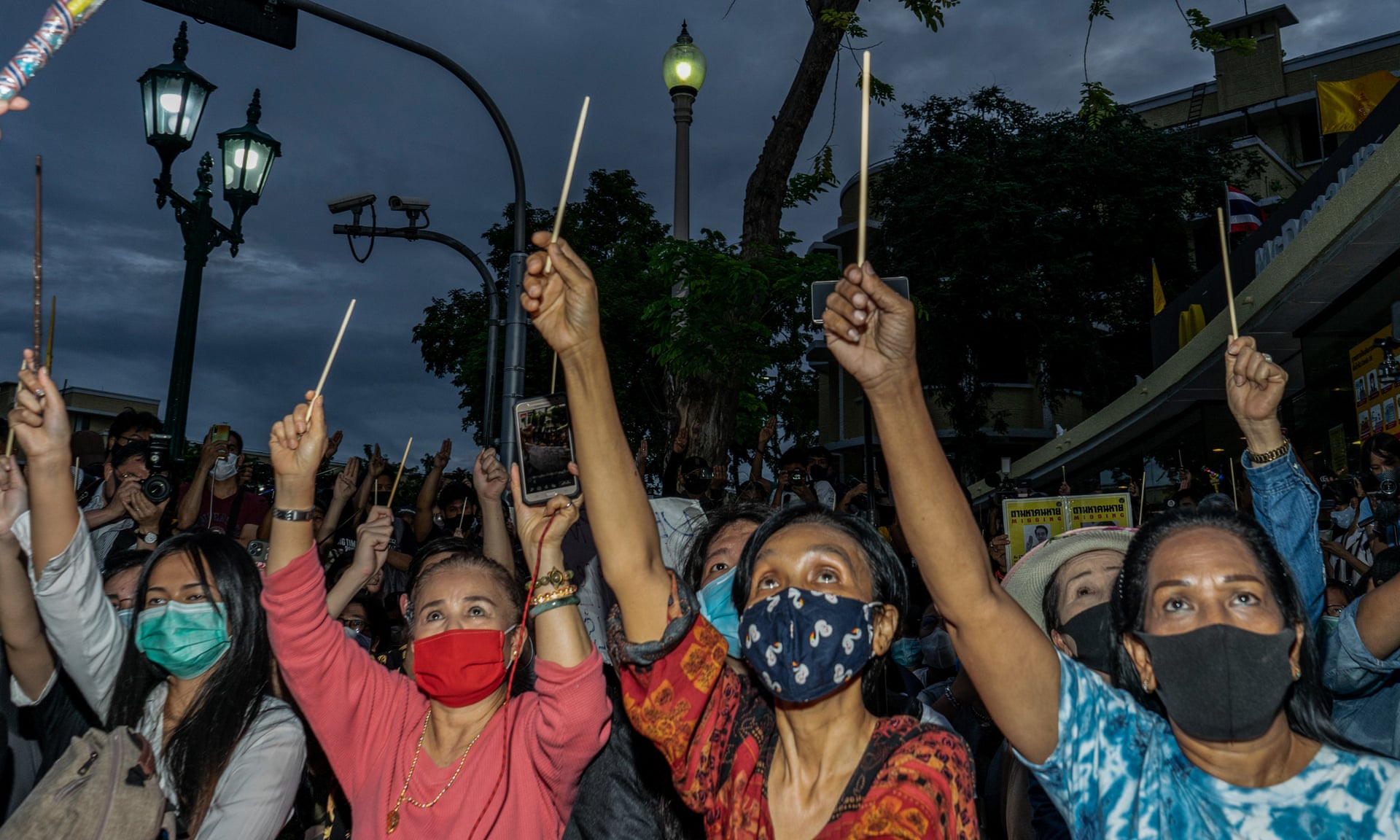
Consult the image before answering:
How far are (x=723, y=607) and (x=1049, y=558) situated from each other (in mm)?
1031

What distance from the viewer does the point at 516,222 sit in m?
8.48

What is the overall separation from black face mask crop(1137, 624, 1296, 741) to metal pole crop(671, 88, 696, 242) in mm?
6752

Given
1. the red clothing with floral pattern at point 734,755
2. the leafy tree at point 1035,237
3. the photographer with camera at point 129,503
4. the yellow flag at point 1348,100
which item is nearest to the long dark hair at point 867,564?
the red clothing with floral pattern at point 734,755

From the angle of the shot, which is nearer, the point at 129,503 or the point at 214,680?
the point at 214,680

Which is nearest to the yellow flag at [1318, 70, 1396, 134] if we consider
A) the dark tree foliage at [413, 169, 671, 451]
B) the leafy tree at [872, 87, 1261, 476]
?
the leafy tree at [872, 87, 1261, 476]

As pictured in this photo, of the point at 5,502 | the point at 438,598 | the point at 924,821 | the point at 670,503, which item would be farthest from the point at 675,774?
the point at 5,502

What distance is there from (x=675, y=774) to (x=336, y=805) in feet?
5.65

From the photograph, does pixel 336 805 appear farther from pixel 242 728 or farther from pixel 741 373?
pixel 741 373

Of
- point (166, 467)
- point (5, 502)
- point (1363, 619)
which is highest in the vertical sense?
point (166, 467)

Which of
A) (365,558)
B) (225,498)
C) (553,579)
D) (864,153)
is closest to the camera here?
(864,153)

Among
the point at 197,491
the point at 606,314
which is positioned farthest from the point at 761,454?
the point at 606,314

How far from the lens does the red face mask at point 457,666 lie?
2.90 metres

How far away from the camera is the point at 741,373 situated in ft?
27.4

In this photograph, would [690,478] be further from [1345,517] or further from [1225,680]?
[1225,680]
